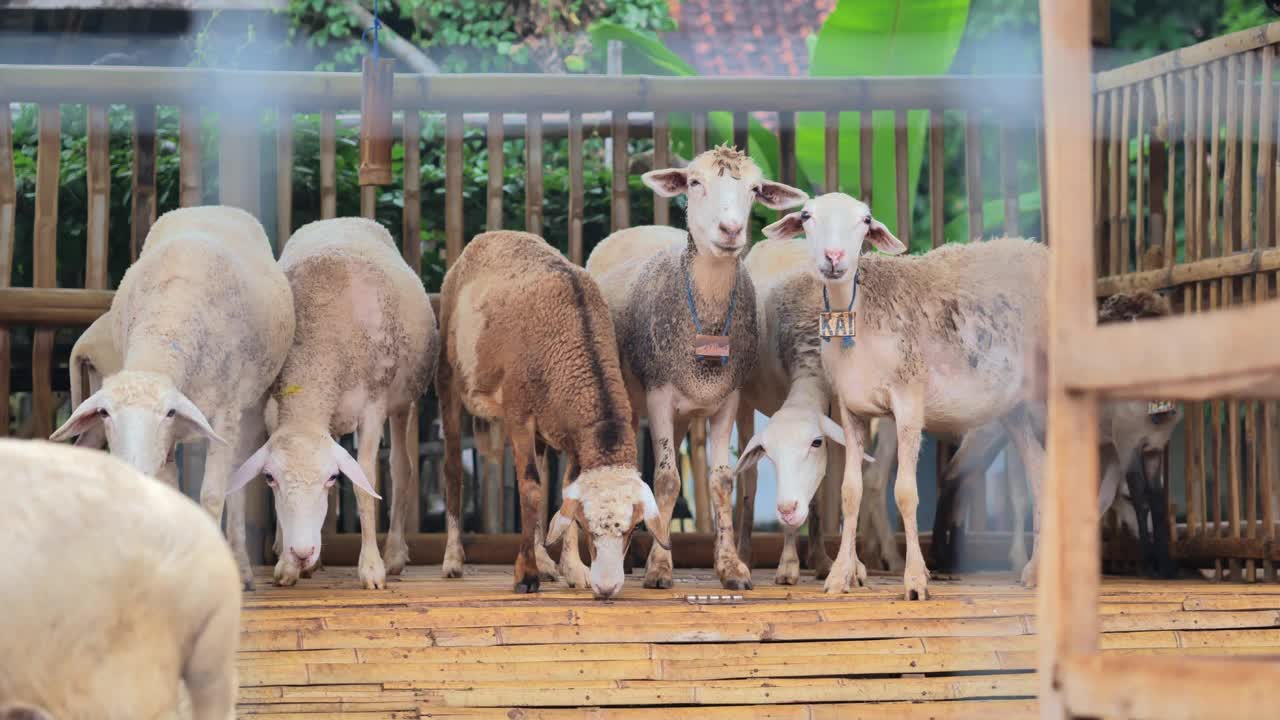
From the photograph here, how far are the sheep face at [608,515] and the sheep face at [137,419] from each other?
1299 millimetres

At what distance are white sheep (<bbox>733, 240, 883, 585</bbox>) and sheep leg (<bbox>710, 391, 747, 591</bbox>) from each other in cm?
12

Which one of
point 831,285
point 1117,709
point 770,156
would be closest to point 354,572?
point 831,285

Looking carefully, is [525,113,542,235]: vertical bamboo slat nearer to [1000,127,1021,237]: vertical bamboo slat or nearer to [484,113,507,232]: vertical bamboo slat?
[484,113,507,232]: vertical bamboo slat

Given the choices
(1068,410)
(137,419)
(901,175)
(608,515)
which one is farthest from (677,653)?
(901,175)

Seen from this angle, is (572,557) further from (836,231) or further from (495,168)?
(495,168)

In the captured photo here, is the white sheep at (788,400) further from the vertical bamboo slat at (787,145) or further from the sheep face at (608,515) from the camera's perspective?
the sheep face at (608,515)

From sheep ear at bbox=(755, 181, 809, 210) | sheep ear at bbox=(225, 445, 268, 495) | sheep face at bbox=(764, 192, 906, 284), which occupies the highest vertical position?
sheep ear at bbox=(755, 181, 809, 210)

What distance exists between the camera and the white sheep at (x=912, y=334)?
5832mm

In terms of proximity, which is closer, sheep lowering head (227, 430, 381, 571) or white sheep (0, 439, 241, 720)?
white sheep (0, 439, 241, 720)

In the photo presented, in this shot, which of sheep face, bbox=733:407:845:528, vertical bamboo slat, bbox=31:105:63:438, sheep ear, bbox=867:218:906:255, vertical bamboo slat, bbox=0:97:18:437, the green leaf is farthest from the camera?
the green leaf

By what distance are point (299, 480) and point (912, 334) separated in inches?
92.9

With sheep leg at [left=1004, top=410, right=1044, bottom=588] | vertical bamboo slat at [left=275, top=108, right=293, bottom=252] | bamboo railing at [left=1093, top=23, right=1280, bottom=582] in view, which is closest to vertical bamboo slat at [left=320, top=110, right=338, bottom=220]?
vertical bamboo slat at [left=275, top=108, right=293, bottom=252]

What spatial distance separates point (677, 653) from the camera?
14.9 feet

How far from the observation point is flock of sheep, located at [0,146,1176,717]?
18.9ft
